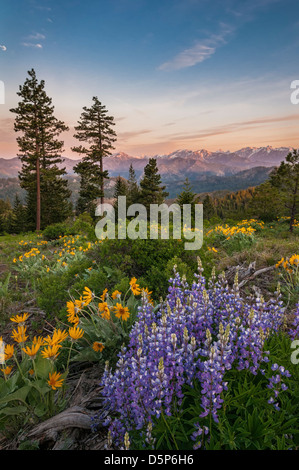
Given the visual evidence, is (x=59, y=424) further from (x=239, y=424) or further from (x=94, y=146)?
(x=94, y=146)

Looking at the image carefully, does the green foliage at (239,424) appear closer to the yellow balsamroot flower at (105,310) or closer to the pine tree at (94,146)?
the yellow balsamroot flower at (105,310)

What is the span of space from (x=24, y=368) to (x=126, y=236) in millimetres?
2638

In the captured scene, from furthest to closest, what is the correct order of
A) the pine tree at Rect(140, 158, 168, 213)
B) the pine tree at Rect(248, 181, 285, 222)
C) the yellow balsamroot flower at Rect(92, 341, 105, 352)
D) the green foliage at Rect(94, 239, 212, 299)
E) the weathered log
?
the pine tree at Rect(140, 158, 168, 213)
the pine tree at Rect(248, 181, 285, 222)
the green foliage at Rect(94, 239, 212, 299)
the yellow balsamroot flower at Rect(92, 341, 105, 352)
the weathered log

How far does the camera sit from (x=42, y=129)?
2603 centimetres

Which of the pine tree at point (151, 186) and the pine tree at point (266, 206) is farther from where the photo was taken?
the pine tree at point (151, 186)

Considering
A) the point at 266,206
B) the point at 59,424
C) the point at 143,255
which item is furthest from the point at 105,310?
the point at 266,206

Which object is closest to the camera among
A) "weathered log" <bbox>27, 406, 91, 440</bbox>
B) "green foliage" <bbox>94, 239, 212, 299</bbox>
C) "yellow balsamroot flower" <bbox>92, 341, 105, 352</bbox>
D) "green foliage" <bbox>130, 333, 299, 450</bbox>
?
"green foliage" <bbox>130, 333, 299, 450</bbox>

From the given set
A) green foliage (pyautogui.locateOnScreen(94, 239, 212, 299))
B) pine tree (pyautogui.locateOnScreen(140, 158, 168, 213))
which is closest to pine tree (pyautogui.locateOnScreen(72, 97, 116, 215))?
pine tree (pyautogui.locateOnScreen(140, 158, 168, 213))

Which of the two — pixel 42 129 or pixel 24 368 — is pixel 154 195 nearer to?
pixel 42 129

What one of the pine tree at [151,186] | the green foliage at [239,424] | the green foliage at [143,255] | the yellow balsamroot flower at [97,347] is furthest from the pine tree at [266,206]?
the green foliage at [239,424]

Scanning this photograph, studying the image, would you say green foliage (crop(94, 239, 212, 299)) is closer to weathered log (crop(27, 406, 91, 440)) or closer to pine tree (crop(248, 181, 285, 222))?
weathered log (crop(27, 406, 91, 440))

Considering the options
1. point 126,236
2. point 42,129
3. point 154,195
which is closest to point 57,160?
point 42,129

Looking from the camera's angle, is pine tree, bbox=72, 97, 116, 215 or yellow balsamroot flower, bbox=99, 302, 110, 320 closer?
yellow balsamroot flower, bbox=99, 302, 110, 320
